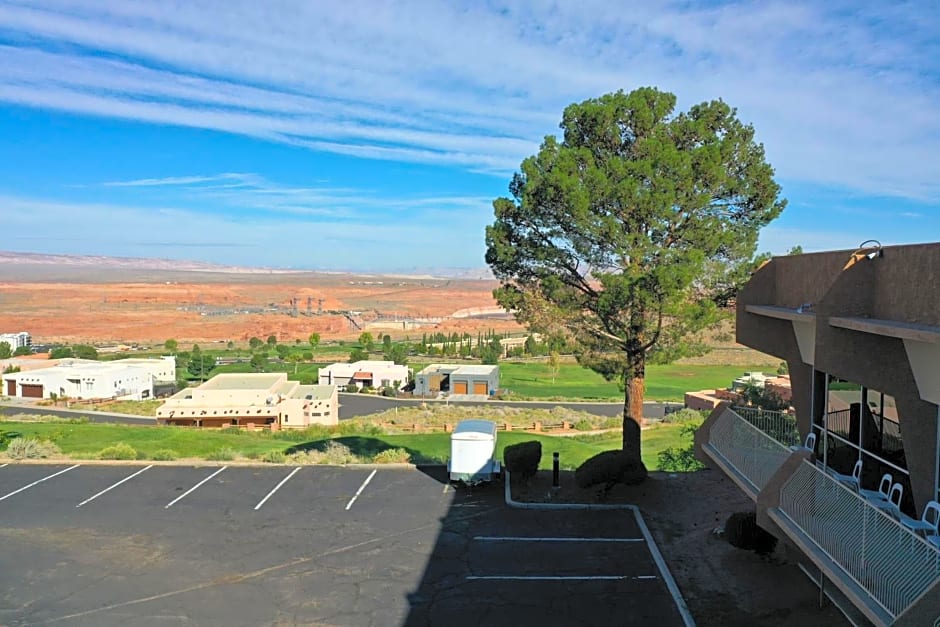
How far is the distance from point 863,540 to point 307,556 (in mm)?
9506

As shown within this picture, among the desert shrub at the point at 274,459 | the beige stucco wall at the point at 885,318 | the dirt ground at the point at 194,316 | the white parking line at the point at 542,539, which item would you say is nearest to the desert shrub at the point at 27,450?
the desert shrub at the point at 274,459

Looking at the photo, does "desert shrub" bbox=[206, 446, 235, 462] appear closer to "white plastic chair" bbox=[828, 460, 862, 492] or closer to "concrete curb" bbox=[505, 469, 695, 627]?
"concrete curb" bbox=[505, 469, 695, 627]

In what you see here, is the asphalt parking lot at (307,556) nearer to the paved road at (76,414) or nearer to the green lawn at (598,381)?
the paved road at (76,414)

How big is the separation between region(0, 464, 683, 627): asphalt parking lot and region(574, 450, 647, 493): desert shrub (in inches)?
Answer: 36.5

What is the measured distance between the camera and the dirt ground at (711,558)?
11.2m

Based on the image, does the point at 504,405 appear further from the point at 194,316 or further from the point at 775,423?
the point at 194,316

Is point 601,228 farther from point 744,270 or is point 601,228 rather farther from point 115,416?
point 115,416

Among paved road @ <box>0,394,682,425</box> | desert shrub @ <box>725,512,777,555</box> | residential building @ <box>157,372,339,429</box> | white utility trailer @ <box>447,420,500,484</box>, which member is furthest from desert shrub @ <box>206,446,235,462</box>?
paved road @ <box>0,394,682,425</box>

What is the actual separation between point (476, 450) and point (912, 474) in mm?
10880

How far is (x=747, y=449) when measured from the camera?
12094 mm

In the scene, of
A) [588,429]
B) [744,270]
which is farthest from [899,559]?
[588,429]

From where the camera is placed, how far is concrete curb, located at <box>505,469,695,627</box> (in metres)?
11.6

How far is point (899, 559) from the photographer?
736cm

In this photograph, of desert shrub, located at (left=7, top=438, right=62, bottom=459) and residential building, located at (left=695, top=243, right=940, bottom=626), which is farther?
desert shrub, located at (left=7, top=438, right=62, bottom=459)
